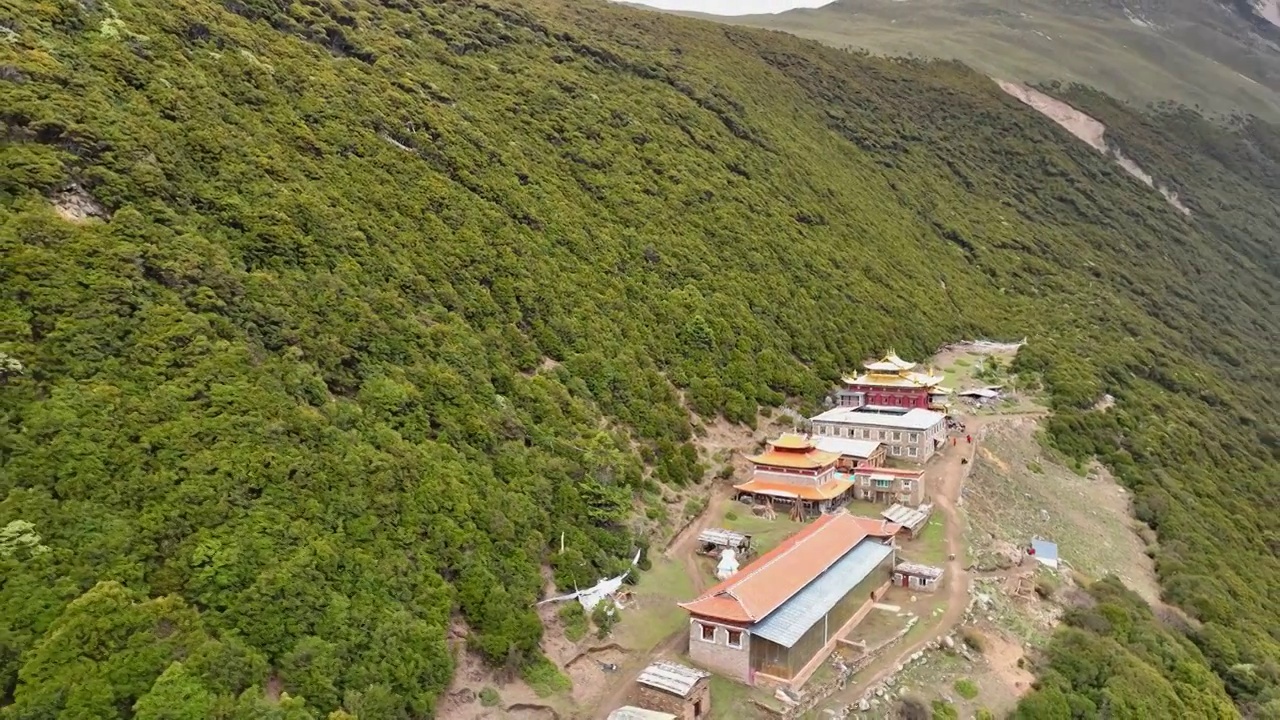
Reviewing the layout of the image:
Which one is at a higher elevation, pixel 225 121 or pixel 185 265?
pixel 225 121

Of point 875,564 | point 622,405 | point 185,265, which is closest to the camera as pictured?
point 185,265

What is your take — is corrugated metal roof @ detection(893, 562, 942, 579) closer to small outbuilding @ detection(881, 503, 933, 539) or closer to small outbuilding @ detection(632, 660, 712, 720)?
small outbuilding @ detection(881, 503, 933, 539)

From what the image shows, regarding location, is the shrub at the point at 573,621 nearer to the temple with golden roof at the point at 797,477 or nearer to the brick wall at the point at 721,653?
the brick wall at the point at 721,653

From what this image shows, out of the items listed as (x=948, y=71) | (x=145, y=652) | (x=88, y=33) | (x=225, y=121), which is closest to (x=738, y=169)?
(x=225, y=121)

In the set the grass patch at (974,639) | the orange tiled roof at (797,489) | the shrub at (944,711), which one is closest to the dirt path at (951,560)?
the grass patch at (974,639)

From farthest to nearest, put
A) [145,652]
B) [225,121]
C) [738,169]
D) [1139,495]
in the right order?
[738,169] → [1139,495] → [225,121] → [145,652]

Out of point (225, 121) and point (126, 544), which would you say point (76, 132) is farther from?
point (126, 544)

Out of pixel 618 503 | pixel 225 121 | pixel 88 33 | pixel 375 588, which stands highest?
pixel 88 33
